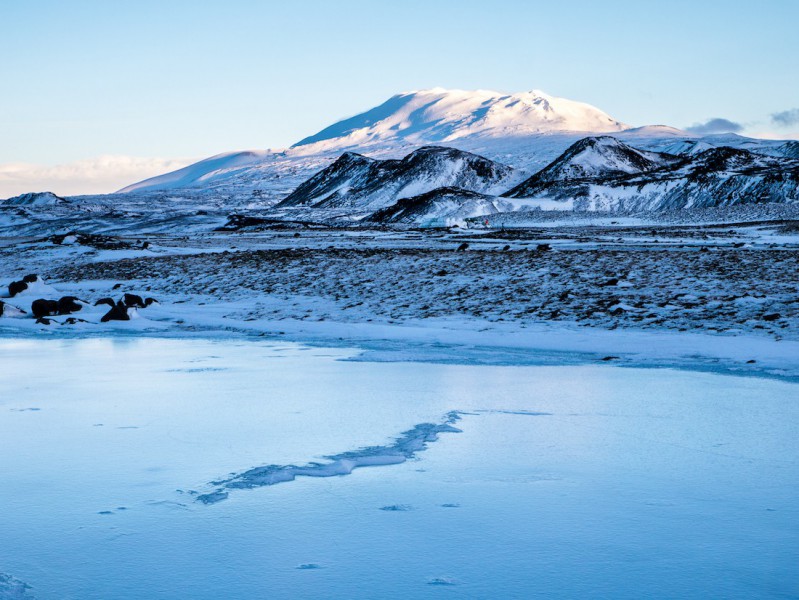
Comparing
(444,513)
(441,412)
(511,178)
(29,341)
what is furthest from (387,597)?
(511,178)

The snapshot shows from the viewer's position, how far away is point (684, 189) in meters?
106

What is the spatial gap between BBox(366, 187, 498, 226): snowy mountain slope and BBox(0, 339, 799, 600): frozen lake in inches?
3554

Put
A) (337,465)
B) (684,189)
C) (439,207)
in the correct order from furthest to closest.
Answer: (439,207)
(684,189)
(337,465)

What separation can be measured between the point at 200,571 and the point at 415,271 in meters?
18.3

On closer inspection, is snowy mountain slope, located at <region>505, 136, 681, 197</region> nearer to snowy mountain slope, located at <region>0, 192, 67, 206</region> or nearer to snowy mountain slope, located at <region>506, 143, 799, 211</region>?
snowy mountain slope, located at <region>506, 143, 799, 211</region>

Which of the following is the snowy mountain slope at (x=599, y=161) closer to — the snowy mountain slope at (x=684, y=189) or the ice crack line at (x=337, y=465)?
the snowy mountain slope at (x=684, y=189)

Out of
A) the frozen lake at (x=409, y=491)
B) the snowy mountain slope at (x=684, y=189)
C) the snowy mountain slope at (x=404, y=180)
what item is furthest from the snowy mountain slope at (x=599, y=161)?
the frozen lake at (x=409, y=491)

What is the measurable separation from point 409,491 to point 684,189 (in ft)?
353

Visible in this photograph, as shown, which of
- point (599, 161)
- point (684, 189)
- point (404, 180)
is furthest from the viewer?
point (404, 180)

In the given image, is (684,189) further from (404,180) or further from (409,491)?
(409,491)

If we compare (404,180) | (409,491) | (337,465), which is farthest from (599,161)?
(409,491)

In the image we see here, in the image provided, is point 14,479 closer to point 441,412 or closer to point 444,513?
point 444,513

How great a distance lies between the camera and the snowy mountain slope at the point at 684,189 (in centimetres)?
9775

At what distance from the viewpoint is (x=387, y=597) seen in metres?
4.00
